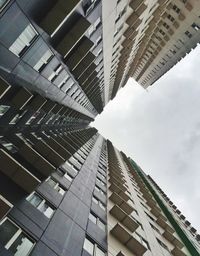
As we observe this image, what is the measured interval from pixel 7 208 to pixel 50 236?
3.34 m

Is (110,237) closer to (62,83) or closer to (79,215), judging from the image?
(79,215)

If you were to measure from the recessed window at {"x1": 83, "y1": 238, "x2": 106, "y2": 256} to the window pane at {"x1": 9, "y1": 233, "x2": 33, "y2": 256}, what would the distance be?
12.4ft

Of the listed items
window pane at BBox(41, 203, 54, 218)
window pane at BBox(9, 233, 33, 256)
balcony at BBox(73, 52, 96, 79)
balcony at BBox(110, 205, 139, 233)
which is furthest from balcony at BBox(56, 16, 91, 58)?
balcony at BBox(110, 205, 139, 233)

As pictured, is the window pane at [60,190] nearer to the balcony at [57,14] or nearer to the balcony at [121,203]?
the balcony at [121,203]

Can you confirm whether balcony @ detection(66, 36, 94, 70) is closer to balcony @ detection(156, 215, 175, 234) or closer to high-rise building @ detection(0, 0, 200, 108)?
high-rise building @ detection(0, 0, 200, 108)

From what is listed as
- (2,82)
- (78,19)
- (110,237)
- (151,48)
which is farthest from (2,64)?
(151,48)

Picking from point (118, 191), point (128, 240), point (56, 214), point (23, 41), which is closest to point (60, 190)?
point (56, 214)

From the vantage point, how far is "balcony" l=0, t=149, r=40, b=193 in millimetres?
14320

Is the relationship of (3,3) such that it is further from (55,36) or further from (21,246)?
(21,246)

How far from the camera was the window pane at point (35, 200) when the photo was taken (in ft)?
50.8

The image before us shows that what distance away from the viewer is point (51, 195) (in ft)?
58.5

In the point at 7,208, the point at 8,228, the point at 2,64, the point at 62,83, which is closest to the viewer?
the point at 7,208

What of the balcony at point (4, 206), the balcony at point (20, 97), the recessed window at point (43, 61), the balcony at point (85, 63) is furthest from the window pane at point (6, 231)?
the balcony at point (85, 63)

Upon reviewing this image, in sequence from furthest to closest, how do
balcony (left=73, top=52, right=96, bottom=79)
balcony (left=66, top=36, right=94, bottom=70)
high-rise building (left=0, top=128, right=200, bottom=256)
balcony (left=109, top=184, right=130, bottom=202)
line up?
balcony (left=109, top=184, right=130, bottom=202)
balcony (left=73, top=52, right=96, bottom=79)
balcony (left=66, top=36, right=94, bottom=70)
high-rise building (left=0, top=128, right=200, bottom=256)
